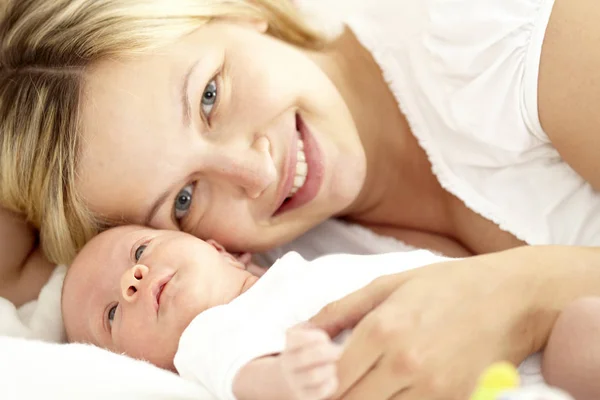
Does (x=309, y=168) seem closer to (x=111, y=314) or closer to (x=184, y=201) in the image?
(x=184, y=201)

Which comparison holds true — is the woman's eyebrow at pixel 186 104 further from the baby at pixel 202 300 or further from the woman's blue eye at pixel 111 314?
the woman's blue eye at pixel 111 314

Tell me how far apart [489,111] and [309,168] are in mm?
328

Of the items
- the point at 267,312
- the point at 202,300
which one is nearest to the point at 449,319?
the point at 267,312

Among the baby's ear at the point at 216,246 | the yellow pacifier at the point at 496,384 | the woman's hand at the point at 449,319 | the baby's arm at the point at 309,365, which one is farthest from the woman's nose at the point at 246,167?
the yellow pacifier at the point at 496,384

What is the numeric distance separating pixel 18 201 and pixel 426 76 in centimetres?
79

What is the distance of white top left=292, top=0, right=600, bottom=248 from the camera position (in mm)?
1111

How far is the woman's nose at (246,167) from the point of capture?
1097 millimetres

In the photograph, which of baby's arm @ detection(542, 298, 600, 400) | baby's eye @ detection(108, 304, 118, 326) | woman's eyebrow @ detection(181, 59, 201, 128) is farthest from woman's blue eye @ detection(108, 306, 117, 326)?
baby's arm @ detection(542, 298, 600, 400)

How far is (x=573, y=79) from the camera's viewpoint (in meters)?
1.05

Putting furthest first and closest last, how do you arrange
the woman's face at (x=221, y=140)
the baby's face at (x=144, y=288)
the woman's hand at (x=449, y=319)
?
1. the woman's face at (x=221, y=140)
2. the baby's face at (x=144, y=288)
3. the woman's hand at (x=449, y=319)

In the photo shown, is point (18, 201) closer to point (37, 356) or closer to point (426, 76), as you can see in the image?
point (37, 356)

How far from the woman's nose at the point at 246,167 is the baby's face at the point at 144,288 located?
0.41ft

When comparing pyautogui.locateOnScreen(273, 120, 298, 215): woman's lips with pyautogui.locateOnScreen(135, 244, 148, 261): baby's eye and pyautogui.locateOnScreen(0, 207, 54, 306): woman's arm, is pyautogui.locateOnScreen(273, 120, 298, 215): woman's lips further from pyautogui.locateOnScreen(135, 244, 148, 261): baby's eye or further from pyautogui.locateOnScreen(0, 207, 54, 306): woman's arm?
pyautogui.locateOnScreen(0, 207, 54, 306): woman's arm

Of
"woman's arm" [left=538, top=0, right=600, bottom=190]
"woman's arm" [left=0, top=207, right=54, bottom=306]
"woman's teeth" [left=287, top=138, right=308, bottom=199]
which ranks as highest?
"woman's arm" [left=538, top=0, right=600, bottom=190]
